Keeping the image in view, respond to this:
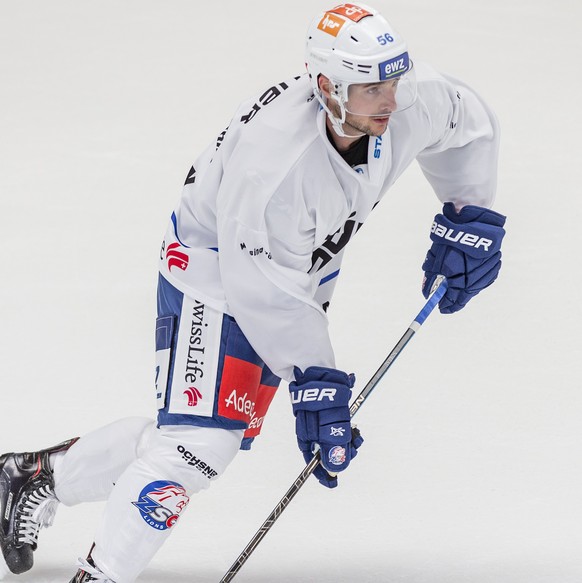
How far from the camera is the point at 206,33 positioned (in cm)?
572

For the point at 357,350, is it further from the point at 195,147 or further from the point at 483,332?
the point at 195,147

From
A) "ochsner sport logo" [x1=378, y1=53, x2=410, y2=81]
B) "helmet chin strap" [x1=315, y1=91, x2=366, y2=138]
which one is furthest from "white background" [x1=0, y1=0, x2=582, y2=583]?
"ochsner sport logo" [x1=378, y1=53, x2=410, y2=81]

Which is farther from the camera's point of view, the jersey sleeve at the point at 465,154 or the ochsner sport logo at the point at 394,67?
the jersey sleeve at the point at 465,154

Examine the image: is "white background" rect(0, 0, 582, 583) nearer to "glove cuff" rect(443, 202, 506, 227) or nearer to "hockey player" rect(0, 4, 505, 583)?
"hockey player" rect(0, 4, 505, 583)

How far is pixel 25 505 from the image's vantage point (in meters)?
2.65

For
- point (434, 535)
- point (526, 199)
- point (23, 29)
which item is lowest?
point (434, 535)

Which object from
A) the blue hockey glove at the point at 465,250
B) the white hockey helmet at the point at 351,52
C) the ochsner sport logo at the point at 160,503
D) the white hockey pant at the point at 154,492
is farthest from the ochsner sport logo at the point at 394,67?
the ochsner sport logo at the point at 160,503

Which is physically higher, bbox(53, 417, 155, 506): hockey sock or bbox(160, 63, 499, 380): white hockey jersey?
bbox(160, 63, 499, 380): white hockey jersey

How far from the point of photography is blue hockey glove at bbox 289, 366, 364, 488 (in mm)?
2285

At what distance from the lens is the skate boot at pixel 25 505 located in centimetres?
262

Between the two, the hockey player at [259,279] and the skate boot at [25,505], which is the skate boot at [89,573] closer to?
the hockey player at [259,279]

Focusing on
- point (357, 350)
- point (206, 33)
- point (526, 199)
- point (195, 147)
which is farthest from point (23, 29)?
point (357, 350)

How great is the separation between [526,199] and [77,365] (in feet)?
5.70

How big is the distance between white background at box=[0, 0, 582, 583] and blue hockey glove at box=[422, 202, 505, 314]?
461 mm
